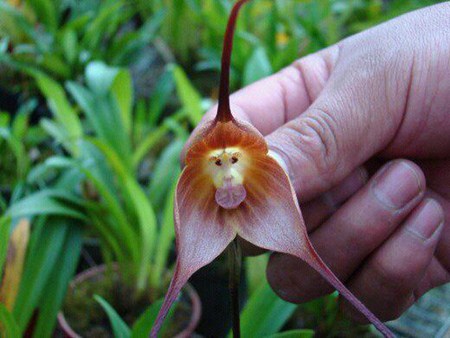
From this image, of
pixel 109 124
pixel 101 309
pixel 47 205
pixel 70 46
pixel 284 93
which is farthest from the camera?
pixel 70 46

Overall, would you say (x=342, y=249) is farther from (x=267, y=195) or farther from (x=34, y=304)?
(x=34, y=304)

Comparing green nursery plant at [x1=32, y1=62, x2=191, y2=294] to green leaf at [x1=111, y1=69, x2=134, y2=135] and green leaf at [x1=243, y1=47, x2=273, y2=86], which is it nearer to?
green leaf at [x1=111, y1=69, x2=134, y2=135]

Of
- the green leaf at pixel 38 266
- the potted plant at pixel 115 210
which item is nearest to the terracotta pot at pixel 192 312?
the potted plant at pixel 115 210

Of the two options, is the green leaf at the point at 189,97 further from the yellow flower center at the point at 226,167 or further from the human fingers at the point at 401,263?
the yellow flower center at the point at 226,167

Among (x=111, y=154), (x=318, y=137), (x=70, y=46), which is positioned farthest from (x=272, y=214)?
(x=70, y=46)

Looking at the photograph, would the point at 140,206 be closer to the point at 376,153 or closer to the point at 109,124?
the point at 109,124

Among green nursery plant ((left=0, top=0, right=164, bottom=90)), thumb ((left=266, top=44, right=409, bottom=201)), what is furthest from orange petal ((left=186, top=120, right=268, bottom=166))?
green nursery plant ((left=0, top=0, right=164, bottom=90))

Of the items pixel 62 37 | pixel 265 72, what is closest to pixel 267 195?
pixel 265 72
